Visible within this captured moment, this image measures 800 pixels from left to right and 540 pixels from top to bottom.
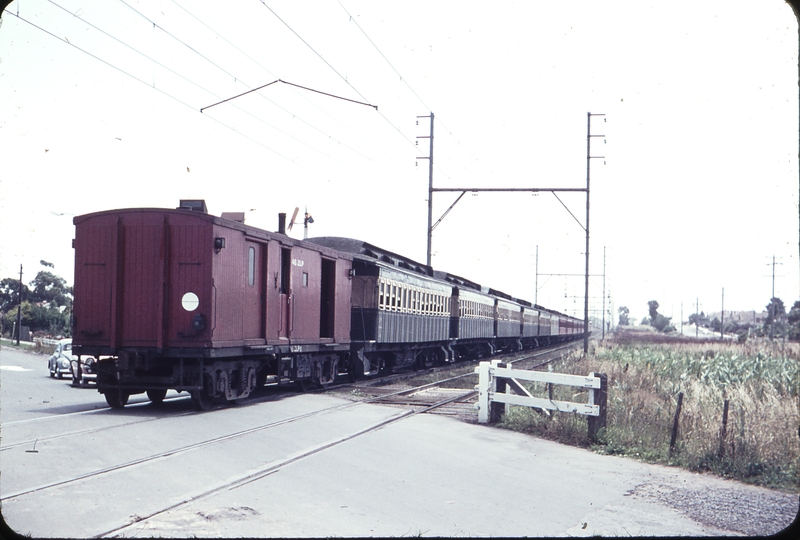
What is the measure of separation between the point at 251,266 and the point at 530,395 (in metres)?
5.95

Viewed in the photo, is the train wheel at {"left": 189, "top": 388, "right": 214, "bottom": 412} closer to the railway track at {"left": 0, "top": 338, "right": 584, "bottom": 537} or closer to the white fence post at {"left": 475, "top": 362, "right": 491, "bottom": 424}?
the railway track at {"left": 0, "top": 338, "right": 584, "bottom": 537}

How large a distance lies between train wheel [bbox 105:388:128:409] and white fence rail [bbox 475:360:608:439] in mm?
6432

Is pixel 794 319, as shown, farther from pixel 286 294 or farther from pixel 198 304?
pixel 198 304

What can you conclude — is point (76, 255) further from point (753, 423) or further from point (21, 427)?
point (753, 423)

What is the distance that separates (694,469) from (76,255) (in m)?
10.9

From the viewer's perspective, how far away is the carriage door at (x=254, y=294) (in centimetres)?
1397

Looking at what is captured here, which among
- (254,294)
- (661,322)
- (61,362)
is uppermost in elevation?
(254,294)

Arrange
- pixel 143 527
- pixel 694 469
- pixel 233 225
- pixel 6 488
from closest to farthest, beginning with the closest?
pixel 143 527 → pixel 6 488 → pixel 694 469 → pixel 233 225

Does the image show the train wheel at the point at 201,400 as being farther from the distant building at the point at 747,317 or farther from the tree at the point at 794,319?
the distant building at the point at 747,317

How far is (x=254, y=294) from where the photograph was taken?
14297mm

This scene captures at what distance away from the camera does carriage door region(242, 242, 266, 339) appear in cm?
1397

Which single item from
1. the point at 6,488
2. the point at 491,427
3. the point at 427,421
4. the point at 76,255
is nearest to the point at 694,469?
the point at 491,427

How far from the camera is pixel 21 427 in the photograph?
35.0ft

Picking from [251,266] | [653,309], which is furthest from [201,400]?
[653,309]
